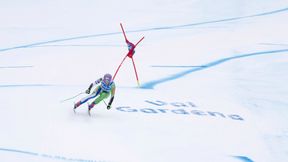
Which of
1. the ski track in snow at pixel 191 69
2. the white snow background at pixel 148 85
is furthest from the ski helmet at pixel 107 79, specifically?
the ski track in snow at pixel 191 69

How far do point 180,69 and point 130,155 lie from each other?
0.55 meters

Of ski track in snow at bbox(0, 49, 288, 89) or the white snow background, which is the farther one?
ski track in snow at bbox(0, 49, 288, 89)

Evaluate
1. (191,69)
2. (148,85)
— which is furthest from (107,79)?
(191,69)

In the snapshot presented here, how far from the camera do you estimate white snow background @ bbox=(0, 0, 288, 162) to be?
2.37 feet

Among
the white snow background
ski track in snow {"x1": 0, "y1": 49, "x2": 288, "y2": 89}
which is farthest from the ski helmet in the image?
ski track in snow {"x1": 0, "y1": 49, "x2": 288, "y2": 89}

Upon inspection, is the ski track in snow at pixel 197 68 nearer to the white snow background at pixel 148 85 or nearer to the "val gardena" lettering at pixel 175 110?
the white snow background at pixel 148 85

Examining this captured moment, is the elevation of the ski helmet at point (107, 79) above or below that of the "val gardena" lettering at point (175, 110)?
above

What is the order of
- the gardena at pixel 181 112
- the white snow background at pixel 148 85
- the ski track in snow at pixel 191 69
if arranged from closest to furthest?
the white snow background at pixel 148 85 → the gardena at pixel 181 112 → the ski track in snow at pixel 191 69

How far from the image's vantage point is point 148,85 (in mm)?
1053

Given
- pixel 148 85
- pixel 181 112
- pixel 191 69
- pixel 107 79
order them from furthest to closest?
1. pixel 191 69
2. pixel 148 85
3. pixel 181 112
4. pixel 107 79

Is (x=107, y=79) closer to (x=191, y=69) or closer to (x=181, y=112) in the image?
(x=181, y=112)

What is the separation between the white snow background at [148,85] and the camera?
72cm

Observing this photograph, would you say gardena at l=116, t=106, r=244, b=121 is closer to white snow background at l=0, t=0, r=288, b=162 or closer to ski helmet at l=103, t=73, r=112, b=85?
white snow background at l=0, t=0, r=288, b=162

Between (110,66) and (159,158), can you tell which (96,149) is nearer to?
(159,158)
